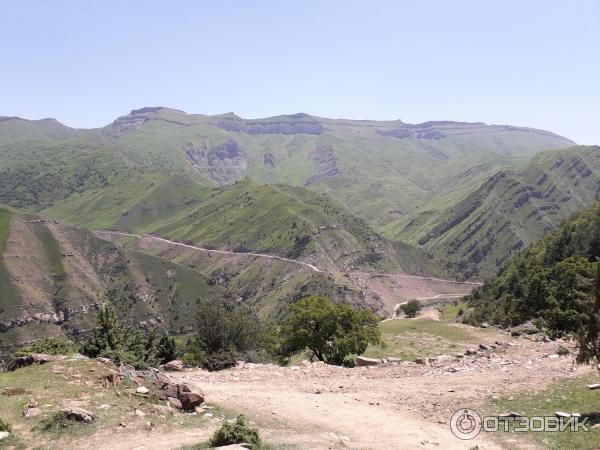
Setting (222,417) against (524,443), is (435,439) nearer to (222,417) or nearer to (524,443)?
(524,443)

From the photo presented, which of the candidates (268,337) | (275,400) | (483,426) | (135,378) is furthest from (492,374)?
(268,337)

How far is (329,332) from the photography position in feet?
160

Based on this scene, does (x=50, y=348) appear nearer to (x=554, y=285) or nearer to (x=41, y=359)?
(x=41, y=359)

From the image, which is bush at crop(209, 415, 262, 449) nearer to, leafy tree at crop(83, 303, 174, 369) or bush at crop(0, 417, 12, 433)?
bush at crop(0, 417, 12, 433)

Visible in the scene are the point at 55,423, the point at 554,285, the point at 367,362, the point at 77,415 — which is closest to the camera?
the point at 55,423

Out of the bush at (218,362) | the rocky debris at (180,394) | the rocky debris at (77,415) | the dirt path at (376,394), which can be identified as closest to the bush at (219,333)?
the bush at (218,362)

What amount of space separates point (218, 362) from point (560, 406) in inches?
1005

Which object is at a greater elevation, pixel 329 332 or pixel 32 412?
pixel 32 412

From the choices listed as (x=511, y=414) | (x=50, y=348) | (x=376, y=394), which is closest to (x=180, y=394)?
(x=376, y=394)

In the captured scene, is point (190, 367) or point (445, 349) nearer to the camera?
point (190, 367)

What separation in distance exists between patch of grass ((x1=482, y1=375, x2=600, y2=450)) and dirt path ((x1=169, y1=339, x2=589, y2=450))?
1087 millimetres

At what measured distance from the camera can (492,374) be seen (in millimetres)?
32938

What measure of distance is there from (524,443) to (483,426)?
2.62m

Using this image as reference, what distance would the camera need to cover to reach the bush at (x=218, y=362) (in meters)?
40.2
